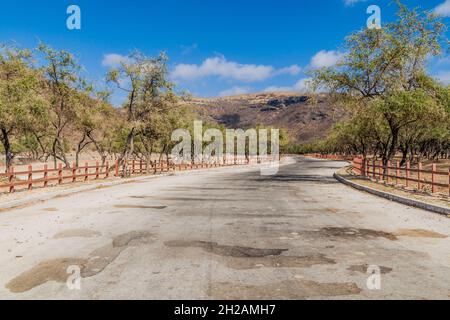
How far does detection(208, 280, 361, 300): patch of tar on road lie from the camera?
444 cm

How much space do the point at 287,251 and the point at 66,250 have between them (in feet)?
11.9

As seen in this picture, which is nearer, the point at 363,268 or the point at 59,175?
the point at 363,268

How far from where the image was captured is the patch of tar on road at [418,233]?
26.4 feet

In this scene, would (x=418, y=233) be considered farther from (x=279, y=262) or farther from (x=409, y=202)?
(x=409, y=202)

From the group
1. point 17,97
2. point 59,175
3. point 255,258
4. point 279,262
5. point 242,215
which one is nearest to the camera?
point 279,262

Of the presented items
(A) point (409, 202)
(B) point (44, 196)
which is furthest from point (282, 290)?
(B) point (44, 196)

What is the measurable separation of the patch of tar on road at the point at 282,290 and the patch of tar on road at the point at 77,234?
4.01 meters

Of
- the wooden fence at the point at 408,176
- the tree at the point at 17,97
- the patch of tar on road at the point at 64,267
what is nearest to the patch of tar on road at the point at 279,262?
the patch of tar on road at the point at 64,267

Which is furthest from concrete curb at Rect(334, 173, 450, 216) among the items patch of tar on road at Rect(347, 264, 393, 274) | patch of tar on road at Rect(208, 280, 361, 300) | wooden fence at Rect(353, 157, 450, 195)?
patch of tar on road at Rect(208, 280, 361, 300)

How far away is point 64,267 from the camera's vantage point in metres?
5.64

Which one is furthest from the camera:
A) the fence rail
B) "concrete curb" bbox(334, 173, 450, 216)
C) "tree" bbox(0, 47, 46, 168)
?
"tree" bbox(0, 47, 46, 168)

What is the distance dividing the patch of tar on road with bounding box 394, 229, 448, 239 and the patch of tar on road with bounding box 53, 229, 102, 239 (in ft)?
20.0

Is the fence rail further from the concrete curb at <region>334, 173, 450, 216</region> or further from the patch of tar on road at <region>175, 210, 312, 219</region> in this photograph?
→ the concrete curb at <region>334, 173, 450, 216</region>

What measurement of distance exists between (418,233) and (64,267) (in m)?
6.80
